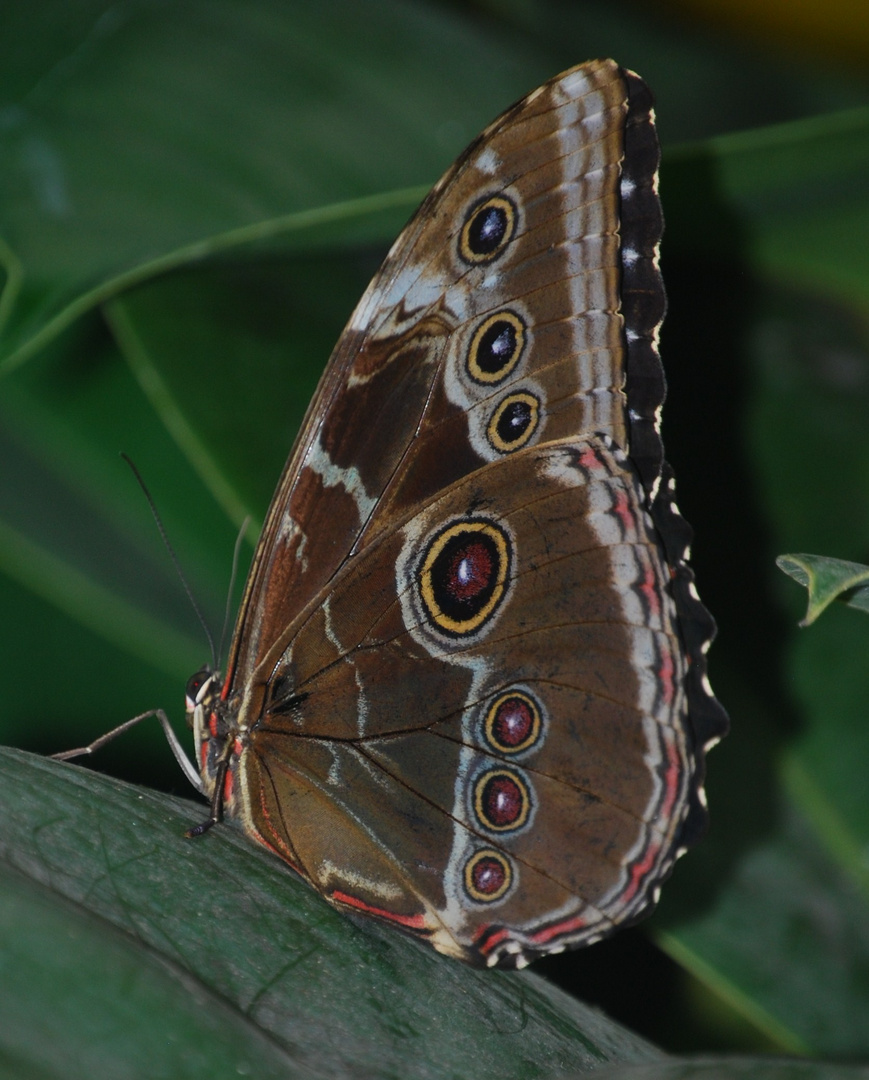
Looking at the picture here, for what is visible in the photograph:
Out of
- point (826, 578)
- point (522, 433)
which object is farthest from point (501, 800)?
point (826, 578)

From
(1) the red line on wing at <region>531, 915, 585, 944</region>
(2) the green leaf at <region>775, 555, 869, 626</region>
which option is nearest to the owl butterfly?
(1) the red line on wing at <region>531, 915, 585, 944</region>

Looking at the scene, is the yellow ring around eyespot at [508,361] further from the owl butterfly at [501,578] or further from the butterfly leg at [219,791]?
the butterfly leg at [219,791]

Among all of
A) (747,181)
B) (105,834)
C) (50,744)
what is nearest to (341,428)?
(105,834)

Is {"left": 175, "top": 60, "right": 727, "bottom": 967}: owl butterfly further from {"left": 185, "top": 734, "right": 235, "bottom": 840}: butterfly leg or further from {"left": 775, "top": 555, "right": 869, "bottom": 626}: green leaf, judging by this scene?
{"left": 775, "top": 555, "right": 869, "bottom": 626}: green leaf

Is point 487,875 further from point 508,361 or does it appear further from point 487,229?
point 487,229

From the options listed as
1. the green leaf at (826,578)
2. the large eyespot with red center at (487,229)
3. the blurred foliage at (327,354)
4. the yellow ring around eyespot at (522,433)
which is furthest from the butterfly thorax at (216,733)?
the green leaf at (826,578)

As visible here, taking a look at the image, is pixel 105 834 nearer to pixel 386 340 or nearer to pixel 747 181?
pixel 386 340
